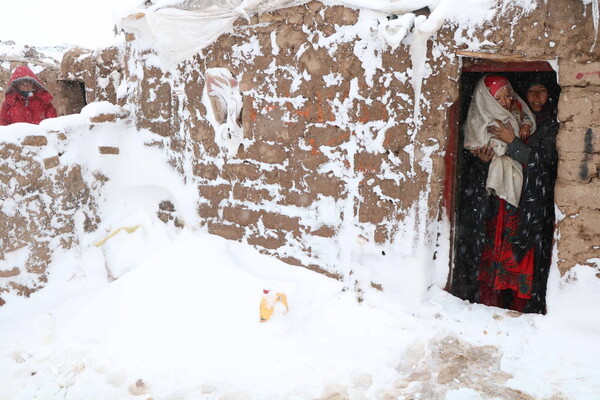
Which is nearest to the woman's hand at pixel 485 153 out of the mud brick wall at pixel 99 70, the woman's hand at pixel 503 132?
the woman's hand at pixel 503 132

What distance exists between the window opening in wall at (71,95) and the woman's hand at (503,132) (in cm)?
597

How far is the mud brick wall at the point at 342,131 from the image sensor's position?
8.66 feet

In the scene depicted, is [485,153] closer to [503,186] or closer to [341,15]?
[503,186]

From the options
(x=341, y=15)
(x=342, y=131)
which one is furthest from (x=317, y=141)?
(x=341, y=15)

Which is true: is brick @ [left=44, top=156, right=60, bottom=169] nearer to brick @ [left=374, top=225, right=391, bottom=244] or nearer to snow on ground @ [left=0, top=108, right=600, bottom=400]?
snow on ground @ [left=0, top=108, right=600, bottom=400]

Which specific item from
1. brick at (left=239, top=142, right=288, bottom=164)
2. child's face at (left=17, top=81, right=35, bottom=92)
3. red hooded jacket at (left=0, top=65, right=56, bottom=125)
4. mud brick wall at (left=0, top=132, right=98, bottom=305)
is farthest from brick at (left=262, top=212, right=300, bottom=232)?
Answer: child's face at (left=17, top=81, right=35, bottom=92)

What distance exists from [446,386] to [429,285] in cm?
80

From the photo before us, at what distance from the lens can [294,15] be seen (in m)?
3.33

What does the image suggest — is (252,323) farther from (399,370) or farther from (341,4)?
(341,4)

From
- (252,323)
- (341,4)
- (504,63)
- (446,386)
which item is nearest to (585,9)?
(504,63)

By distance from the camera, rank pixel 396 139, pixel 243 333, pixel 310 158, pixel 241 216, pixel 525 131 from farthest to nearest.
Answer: pixel 241 216, pixel 310 158, pixel 525 131, pixel 243 333, pixel 396 139

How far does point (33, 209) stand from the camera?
3.83m

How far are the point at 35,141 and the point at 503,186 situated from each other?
11.8 ft

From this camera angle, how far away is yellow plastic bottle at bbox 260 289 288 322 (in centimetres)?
318
